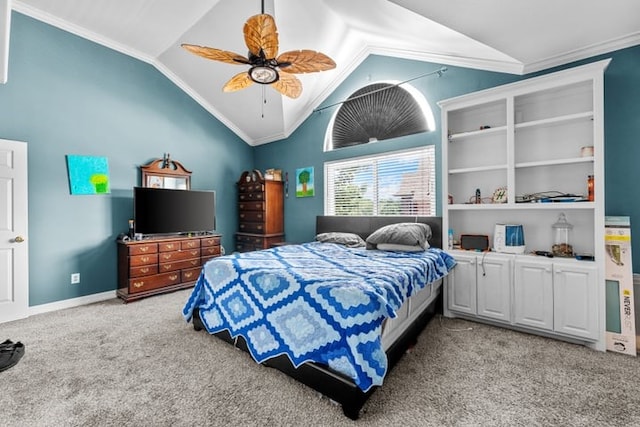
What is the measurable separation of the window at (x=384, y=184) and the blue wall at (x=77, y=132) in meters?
2.76

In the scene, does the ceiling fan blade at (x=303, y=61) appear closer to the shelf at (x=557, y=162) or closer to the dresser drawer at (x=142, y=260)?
the shelf at (x=557, y=162)

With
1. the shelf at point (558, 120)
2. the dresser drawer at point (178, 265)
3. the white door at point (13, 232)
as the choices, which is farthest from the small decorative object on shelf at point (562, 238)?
the white door at point (13, 232)

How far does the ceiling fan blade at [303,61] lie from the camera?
8.02ft

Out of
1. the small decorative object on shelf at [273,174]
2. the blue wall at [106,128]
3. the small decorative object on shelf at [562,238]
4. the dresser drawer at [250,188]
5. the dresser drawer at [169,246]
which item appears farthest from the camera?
the small decorative object on shelf at [273,174]

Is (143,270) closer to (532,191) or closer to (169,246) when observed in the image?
(169,246)

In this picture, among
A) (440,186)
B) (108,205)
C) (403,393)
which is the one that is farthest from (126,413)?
(440,186)

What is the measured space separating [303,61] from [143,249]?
10.9ft

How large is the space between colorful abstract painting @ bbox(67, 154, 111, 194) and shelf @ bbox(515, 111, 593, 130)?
17.1 ft

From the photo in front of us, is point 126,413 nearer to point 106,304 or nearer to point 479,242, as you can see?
point 106,304

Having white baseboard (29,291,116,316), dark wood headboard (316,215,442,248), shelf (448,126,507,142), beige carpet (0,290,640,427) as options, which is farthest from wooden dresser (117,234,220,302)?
shelf (448,126,507,142)

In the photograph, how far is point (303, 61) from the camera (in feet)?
8.39

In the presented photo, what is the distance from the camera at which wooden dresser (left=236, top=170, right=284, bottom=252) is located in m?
5.20

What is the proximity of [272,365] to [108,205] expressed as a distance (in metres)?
3.57

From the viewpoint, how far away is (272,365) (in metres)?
2.08
